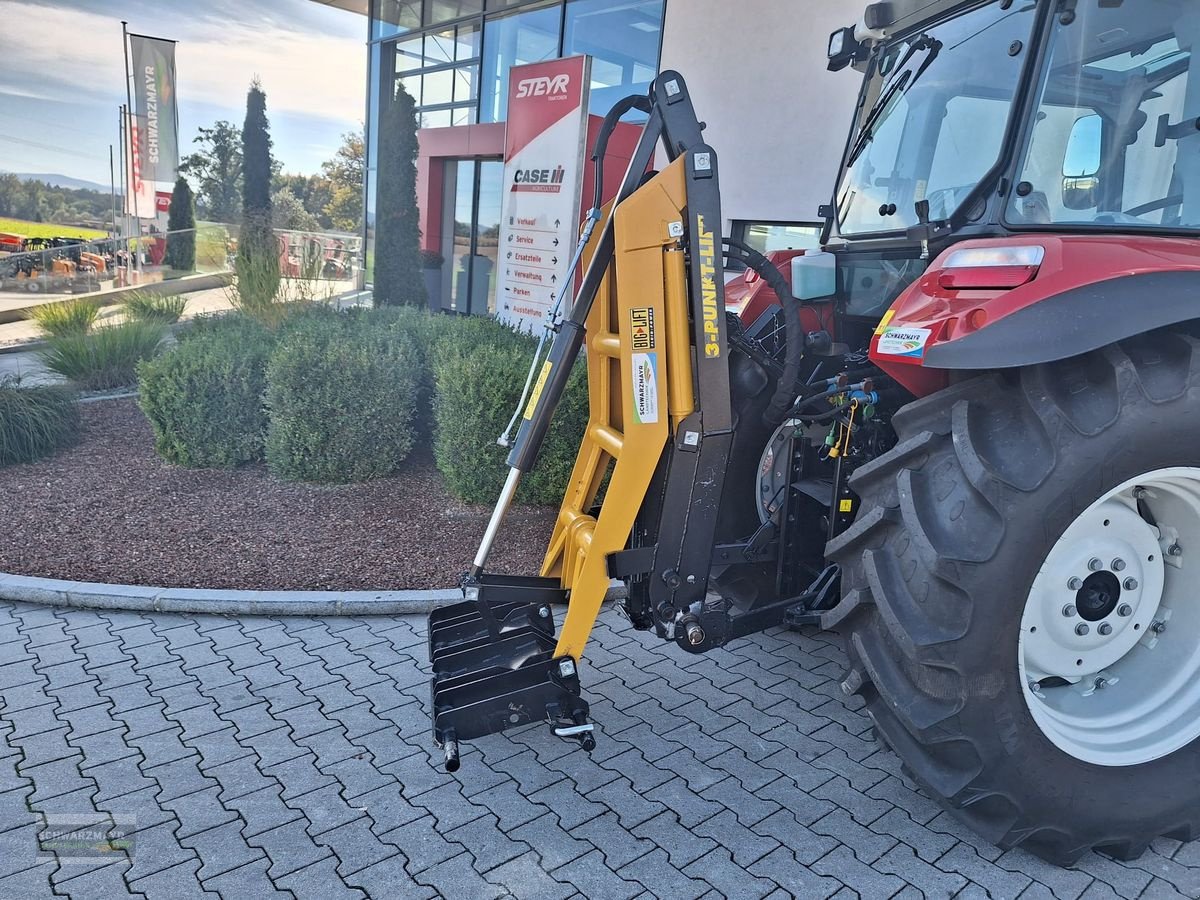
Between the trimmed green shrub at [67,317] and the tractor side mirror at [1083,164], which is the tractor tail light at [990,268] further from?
the trimmed green shrub at [67,317]

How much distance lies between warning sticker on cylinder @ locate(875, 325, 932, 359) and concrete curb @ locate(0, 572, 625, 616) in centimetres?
193

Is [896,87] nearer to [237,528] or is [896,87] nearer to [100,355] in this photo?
[237,528]

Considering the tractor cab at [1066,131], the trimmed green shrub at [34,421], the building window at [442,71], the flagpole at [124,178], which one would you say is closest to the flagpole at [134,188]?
the flagpole at [124,178]

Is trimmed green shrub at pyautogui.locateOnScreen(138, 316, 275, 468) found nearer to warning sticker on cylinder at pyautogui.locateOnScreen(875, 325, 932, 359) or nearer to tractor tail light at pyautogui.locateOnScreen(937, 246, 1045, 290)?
warning sticker on cylinder at pyautogui.locateOnScreen(875, 325, 932, 359)

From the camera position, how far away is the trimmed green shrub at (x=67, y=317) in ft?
28.6

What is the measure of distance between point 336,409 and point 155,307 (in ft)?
20.5

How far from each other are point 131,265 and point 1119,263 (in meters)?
18.7

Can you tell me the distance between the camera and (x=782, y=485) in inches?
132

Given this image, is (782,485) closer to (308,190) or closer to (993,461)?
(993,461)

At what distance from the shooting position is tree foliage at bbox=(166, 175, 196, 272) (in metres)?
18.5

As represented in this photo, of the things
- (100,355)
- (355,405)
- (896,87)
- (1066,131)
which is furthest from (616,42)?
(1066,131)

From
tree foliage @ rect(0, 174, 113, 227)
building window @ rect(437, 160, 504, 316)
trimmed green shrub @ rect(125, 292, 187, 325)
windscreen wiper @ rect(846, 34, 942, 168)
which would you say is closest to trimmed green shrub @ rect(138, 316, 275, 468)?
windscreen wiper @ rect(846, 34, 942, 168)

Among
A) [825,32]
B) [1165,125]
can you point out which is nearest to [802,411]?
[1165,125]

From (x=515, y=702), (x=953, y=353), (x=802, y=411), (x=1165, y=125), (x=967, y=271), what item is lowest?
(x=515, y=702)
